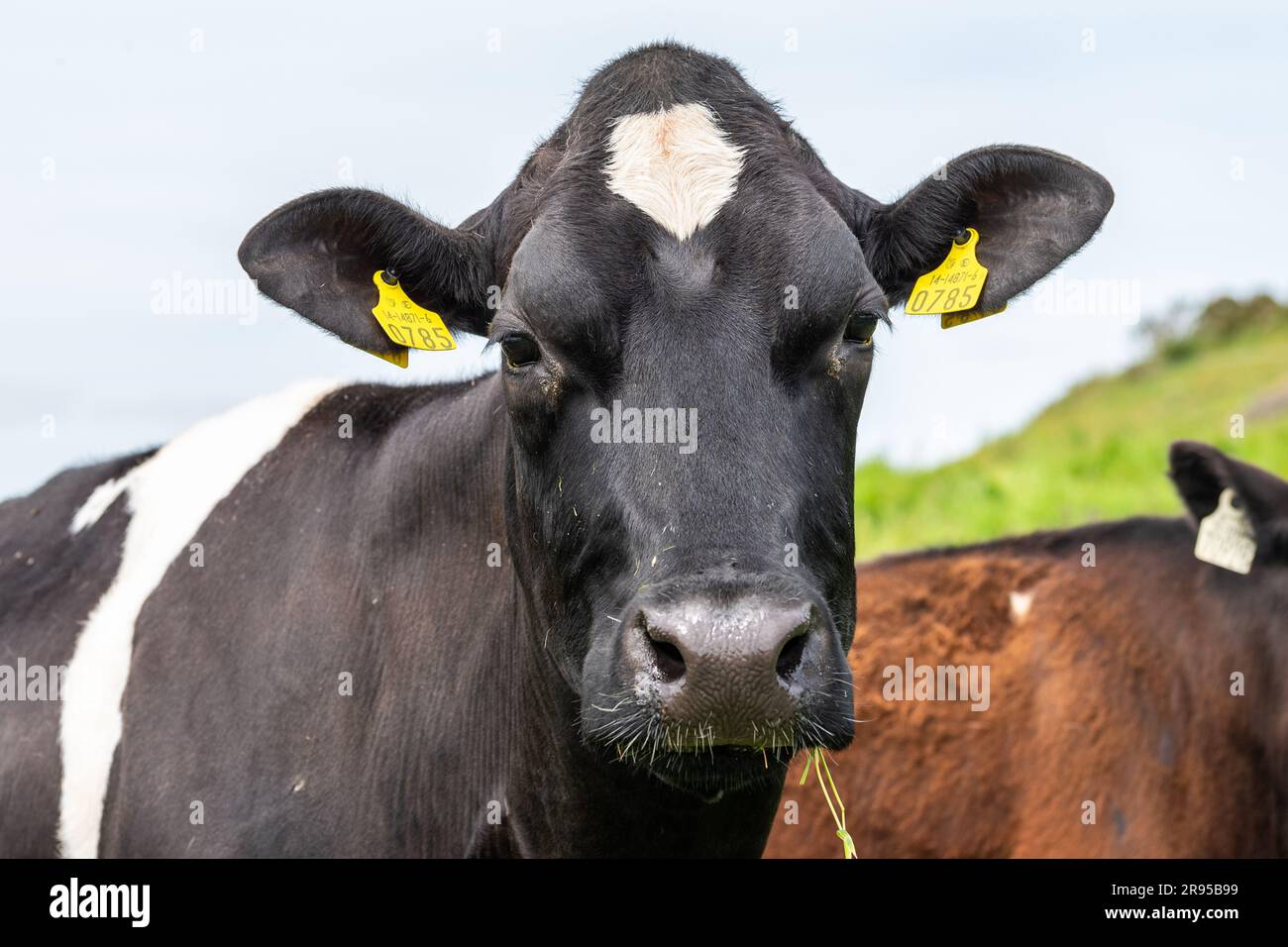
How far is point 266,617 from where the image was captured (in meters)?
4.98

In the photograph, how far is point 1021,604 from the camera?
812 cm

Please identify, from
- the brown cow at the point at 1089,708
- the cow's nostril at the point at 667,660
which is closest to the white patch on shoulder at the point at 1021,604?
the brown cow at the point at 1089,708

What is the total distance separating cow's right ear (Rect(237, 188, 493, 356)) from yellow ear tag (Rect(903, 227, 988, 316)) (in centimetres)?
136

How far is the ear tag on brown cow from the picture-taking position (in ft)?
24.5

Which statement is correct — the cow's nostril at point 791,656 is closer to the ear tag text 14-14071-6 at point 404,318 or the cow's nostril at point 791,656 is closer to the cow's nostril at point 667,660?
the cow's nostril at point 667,660

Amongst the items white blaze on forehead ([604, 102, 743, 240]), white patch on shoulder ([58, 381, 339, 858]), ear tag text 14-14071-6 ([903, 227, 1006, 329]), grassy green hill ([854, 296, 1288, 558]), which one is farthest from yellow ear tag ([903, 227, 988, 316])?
grassy green hill ([854, 296, 1288, 558])

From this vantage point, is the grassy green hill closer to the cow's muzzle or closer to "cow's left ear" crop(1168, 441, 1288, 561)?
"cow's left ear" crop(1168, 441, 1288, 561)

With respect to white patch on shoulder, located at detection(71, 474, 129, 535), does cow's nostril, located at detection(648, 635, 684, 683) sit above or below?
below

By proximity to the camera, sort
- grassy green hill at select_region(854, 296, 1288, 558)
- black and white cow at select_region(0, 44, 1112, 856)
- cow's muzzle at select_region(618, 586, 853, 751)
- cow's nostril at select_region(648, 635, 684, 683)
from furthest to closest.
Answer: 1. grassy green hill at select_region(854, 296, 1288, 558)
2. black and white cow at select_region(0, 44, 1112, 856)
3. cow's nostril at select_region(648, 635, 684, 683)
4. cow's muzzle at select_region(618, 586, 853, 751)

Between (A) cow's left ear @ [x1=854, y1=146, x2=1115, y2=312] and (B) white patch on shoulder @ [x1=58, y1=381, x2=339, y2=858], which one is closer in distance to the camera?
(A) cow's left ear @ [x1=854, y1=146, x2=1115, y2=312]

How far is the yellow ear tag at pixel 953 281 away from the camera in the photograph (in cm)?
491

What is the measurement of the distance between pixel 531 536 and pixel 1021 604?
14.4 ft
